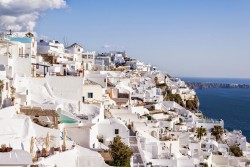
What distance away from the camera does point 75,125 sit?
20500 mm

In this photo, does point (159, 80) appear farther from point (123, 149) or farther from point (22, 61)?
point (123, 149)

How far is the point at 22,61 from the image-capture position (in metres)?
26.5

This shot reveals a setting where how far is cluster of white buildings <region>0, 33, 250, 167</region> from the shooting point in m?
16.3

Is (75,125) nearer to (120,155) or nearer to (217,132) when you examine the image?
(120,155)

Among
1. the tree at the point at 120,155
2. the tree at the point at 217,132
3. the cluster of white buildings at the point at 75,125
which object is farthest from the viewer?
the tree at the point at 217,132

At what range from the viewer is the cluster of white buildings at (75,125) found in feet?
53.4

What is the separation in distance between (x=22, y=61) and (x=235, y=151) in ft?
67.2

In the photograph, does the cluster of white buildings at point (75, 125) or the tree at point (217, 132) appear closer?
the cluster of white buildings at point (75, 125)

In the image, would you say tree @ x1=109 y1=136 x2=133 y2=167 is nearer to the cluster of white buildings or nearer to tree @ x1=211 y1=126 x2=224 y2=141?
the cluster of white buildings

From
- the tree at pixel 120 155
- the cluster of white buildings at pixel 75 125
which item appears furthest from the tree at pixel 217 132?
the tree at pixel 120 155

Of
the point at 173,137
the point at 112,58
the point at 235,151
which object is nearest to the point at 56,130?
the point at 173,137

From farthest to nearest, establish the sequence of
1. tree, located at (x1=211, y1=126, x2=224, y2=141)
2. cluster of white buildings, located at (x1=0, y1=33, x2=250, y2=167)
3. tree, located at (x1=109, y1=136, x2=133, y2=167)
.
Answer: tree, located at (x1=211, y1=126, x2=224, y2=141), tree, located at (x1=109, y1=136, x2=133, y2=167), cluster of white buildings, located at (x1=0, y1=33, x2=250, y2=167)

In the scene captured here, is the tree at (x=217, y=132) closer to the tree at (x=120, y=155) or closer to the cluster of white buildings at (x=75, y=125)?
the cluster of white buildings at (x=75, y=125)

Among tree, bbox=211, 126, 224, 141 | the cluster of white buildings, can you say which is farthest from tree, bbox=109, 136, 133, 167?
tree, bbox=211, 126, 224, 141
